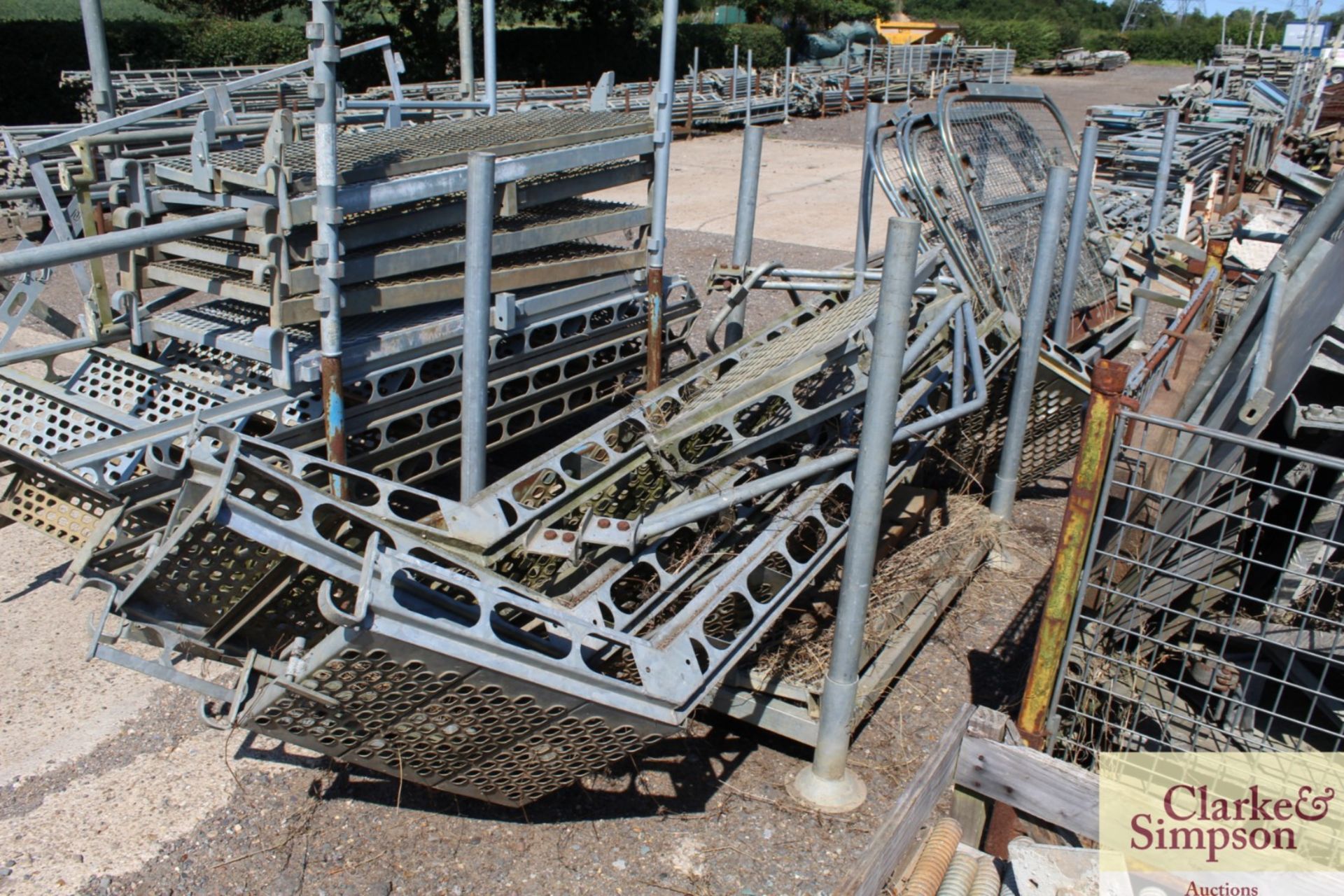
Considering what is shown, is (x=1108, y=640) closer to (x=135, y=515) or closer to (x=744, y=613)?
(x=744, y=613)

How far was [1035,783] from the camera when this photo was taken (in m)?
2.53

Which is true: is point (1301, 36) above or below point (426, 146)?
above

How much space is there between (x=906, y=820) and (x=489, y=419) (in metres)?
2.93

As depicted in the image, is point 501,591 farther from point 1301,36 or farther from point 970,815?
point 1301,36

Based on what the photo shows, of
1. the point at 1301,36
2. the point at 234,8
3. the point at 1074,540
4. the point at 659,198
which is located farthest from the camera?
the point at 1301,36

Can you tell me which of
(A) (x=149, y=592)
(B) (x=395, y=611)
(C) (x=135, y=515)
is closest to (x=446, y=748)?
(B) (x=395, y=611)

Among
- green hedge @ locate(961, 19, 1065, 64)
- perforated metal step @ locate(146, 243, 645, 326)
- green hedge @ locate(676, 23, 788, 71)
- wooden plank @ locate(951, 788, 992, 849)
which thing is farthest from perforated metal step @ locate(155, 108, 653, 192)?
green hedge @ locate(961, 19, 1065, 64)

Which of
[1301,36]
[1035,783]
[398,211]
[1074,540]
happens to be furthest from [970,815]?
[1301,36]

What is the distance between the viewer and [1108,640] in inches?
143

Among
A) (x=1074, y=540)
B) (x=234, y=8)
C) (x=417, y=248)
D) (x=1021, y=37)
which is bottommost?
(x=1074, y=540)

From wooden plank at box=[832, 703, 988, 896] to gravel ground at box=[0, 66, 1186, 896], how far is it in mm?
689

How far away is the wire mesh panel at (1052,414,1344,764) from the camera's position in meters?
3.11

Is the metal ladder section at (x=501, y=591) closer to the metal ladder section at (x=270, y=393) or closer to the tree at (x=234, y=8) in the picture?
the metal ladder section at (x=270, y=393)

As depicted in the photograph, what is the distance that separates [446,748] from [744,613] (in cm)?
114
